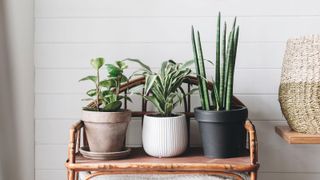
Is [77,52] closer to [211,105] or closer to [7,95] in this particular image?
[7,95]

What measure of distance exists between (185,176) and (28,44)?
30.5 inches

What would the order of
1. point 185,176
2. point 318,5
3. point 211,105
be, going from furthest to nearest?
point 318,5, point 211,105, point 185,176

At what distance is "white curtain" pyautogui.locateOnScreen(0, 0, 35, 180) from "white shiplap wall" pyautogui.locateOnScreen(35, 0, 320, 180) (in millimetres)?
34

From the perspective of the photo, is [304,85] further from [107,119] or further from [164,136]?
[107,119]

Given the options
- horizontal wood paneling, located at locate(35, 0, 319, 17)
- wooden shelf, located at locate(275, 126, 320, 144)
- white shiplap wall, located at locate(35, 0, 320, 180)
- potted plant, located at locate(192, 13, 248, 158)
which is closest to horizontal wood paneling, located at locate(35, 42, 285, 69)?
white shiplap wall, located at locate(35, 0, 320, 180)

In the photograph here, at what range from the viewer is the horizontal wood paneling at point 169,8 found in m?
1.51

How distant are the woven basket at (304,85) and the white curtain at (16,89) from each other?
3.02ft

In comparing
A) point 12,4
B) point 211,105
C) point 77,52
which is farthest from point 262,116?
point 12,4

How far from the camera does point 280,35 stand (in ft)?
4.97

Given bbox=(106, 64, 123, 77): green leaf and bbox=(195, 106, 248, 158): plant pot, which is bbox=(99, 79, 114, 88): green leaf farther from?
bbox=(195, 106, 248, 158): plant pot

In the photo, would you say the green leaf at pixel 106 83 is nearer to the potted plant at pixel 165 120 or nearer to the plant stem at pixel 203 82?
the potted plant at pixel 165 120

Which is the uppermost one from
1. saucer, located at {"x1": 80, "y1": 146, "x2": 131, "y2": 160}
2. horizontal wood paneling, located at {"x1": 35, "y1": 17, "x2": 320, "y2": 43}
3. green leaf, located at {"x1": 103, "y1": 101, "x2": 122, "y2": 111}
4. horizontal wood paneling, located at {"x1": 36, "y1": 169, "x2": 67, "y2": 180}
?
horizontal wood paneling, located at {"x1": 35, "y1": 17, "x2": 320, "y2": 43}

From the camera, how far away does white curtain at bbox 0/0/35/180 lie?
1.54 metres

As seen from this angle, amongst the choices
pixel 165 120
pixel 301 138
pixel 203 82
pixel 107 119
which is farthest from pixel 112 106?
pixel 301 138
